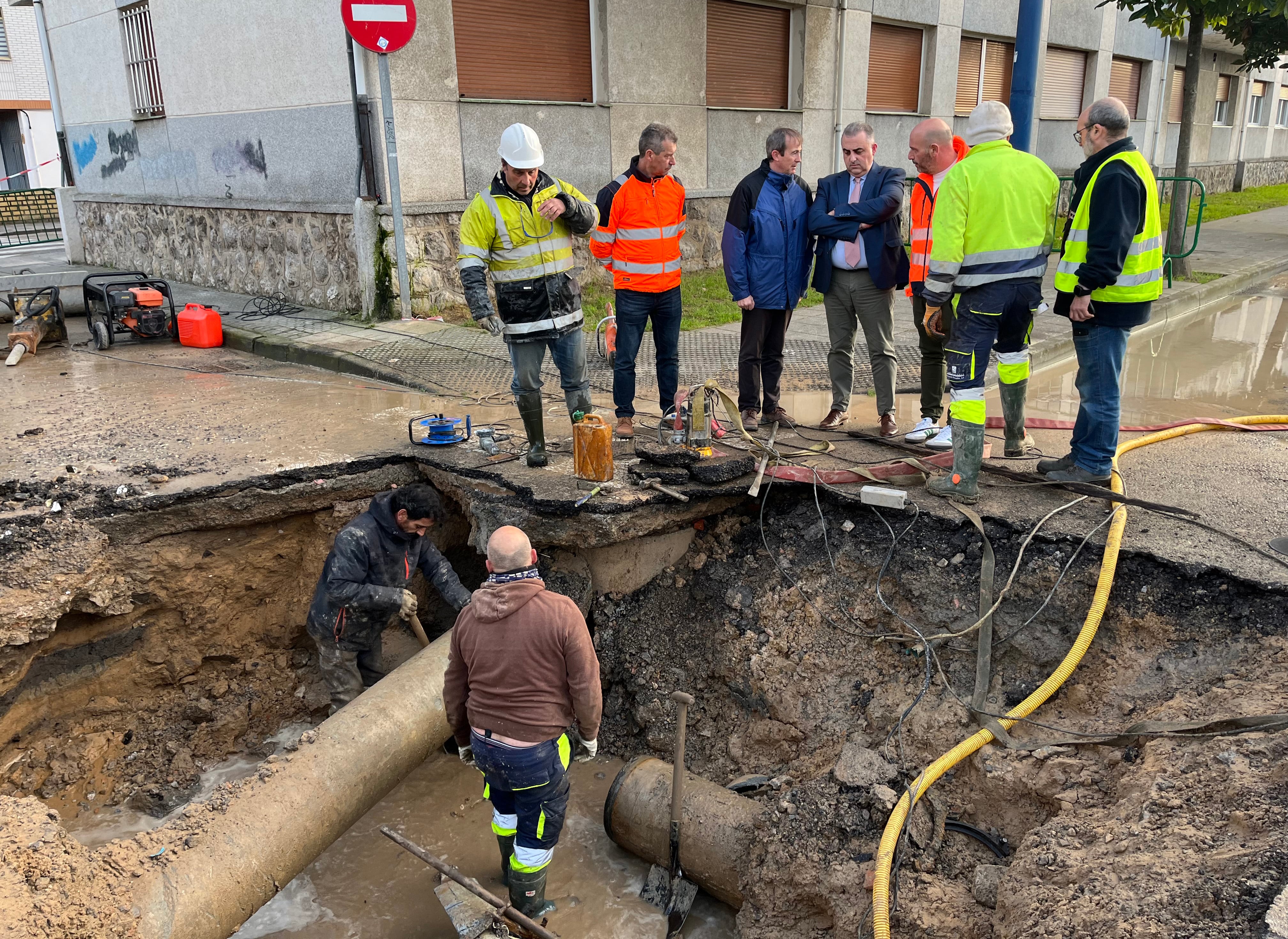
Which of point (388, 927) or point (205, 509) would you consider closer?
point (388, 927)

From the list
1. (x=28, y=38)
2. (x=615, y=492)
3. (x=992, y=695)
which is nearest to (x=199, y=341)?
(x=615, y=492)

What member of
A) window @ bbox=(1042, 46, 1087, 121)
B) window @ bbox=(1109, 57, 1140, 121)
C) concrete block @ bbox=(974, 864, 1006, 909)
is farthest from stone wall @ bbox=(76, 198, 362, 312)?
window @ bbox=(1109, 57, 1140, 121)

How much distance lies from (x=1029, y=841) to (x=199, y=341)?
9084 mm

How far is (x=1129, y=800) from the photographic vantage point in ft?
10.9

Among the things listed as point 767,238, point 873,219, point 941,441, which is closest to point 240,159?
point 767,238

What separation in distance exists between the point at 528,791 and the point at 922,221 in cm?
410

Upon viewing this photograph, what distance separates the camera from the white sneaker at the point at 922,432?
582cm

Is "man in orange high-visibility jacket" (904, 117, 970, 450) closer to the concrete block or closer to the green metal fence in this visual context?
the concrete block

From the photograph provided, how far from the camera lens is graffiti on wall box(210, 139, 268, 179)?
406 inches

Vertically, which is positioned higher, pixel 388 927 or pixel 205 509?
pixel 205 509

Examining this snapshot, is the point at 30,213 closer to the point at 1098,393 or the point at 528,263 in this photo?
the point at 528,263

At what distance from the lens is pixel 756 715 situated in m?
4.99

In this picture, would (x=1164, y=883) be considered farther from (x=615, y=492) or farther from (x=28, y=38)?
(x=28, y=38)

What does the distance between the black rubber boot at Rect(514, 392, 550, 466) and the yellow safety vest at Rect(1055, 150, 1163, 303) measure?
2.97m
